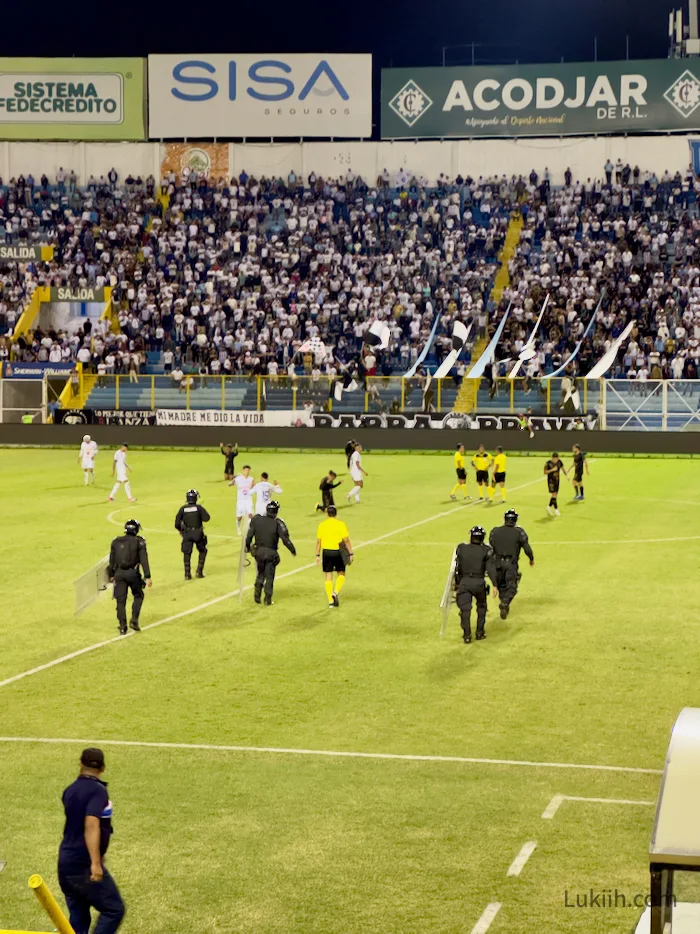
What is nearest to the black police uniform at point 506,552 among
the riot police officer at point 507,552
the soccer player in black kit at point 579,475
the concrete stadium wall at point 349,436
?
the riot police officer at point 507,552

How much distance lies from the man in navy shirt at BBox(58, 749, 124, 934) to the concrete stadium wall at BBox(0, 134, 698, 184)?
67447 millimetres

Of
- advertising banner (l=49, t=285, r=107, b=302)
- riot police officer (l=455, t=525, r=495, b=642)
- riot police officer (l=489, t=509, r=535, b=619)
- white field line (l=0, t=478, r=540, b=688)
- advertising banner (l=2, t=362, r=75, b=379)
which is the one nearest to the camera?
white field line (l=0, t=478, r=540, b=688)

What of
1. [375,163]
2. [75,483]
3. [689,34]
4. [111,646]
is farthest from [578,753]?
[689,34]

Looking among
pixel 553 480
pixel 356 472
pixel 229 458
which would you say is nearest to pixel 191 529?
pixel 356 472

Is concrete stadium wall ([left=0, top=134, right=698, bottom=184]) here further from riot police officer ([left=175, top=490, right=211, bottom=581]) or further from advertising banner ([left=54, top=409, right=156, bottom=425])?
riot police officer ([left=175, top=490, right=211, bottom=581])

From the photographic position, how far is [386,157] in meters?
74.4

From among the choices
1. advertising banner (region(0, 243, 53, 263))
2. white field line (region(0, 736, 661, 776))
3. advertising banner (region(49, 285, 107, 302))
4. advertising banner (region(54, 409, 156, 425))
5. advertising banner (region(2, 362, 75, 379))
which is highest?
advertising banner (region(0, 243, 53, 263))

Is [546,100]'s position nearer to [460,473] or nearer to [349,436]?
[349,436]

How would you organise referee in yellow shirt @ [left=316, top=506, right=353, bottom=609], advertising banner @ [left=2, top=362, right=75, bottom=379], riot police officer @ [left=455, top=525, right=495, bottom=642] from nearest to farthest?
riot police officer @ [left=455, top=525, right=495, bottom=642] → referee in yellow shirt @ [left=316, top=506, right=353, bottom=609] → advertising banner @ [left=2, top=362, right=75, bottom=379]

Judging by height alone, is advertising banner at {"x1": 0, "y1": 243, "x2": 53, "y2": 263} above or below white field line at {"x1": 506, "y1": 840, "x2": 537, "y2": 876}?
above

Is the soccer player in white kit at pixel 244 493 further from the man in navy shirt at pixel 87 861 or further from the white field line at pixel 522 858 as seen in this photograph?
the man in navy shirt at pixel 87 861

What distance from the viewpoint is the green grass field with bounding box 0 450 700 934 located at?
36.2 ft

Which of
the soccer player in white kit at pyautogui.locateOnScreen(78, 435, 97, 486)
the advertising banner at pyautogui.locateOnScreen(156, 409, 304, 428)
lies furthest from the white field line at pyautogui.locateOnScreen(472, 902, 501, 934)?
the advertising banner at pyautogui.locateOnScreen(156, 409, 304, 428)

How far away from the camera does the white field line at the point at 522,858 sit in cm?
1137
